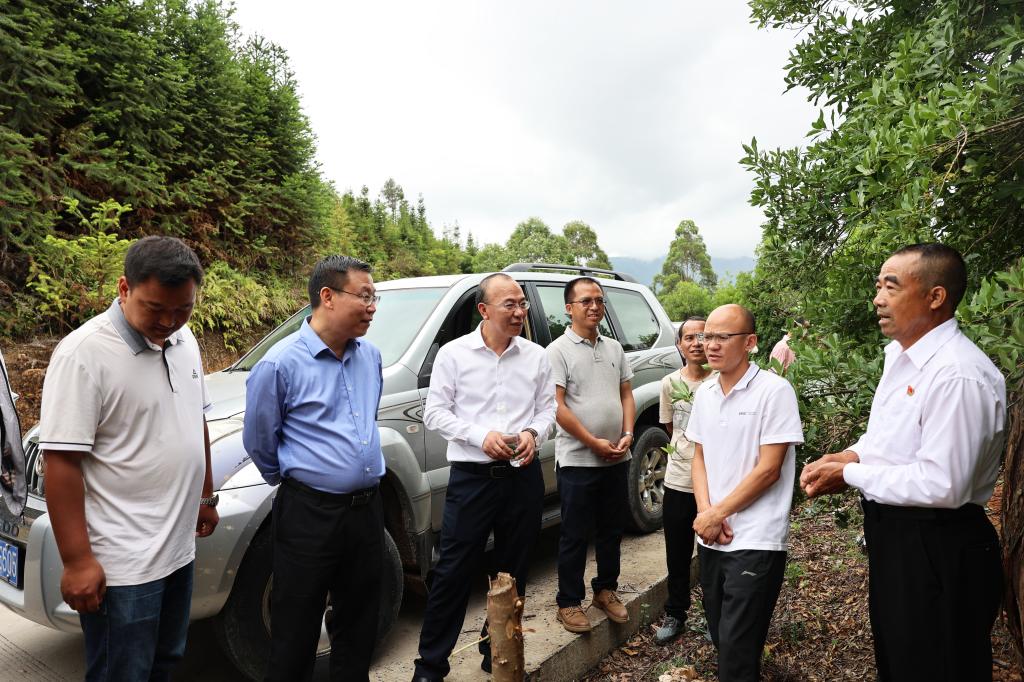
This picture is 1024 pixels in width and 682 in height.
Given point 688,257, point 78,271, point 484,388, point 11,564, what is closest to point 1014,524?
point 484,388

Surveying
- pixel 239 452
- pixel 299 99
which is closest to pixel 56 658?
pixel 239 452

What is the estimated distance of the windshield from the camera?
4.08m

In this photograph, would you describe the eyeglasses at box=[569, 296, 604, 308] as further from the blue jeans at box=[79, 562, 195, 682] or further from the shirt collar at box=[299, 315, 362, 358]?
the blue jeans at box=[79, 562, 195, 682]

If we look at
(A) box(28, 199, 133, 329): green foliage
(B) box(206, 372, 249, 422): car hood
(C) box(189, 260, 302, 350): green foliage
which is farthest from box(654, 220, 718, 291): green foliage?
(B) box(206, 372, 249, 422): car hood

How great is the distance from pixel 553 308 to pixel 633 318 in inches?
41.7

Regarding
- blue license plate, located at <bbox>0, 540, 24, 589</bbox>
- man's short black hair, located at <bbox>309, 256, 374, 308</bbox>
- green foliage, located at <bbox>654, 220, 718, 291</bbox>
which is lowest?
blue license plate, located at <bbox>0, 540, 24, 589</bbox>

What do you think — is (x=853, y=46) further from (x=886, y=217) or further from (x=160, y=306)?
(x=160, y=306)

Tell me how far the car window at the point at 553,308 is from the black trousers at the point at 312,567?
8.31 feet

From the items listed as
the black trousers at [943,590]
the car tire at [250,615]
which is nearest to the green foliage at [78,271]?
the car tire at [250,615]

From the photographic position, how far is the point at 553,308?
5141mm

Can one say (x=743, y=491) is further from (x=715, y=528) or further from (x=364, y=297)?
(x=364, y=297)

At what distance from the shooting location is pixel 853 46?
3.39 m

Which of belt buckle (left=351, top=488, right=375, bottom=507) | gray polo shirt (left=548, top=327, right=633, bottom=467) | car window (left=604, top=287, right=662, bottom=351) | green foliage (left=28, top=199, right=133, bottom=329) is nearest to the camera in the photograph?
belt buckle (left=351, top=488, right=375, bottom=507)

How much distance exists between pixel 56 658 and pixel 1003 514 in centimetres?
465
